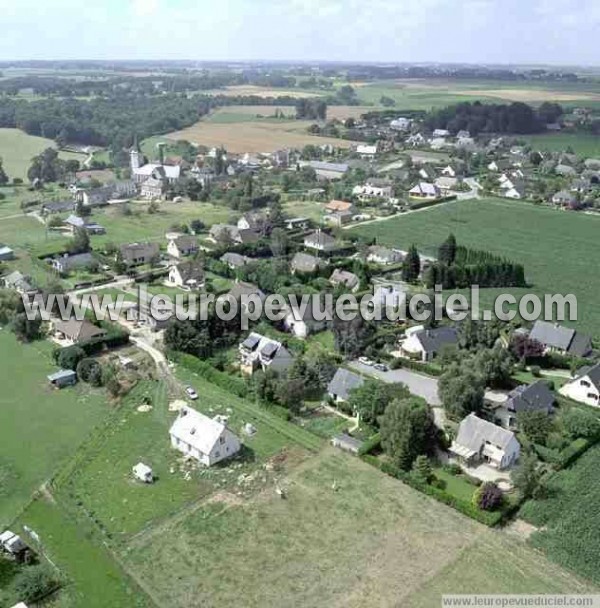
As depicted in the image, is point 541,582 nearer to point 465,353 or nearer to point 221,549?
point 221,549

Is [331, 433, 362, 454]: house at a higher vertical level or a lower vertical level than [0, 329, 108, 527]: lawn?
higher

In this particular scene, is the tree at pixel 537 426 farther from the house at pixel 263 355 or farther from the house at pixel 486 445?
the house at pixel 263 355

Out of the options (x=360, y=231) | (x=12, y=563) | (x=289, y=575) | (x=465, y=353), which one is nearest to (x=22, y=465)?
Answer: (x=12, y=563)

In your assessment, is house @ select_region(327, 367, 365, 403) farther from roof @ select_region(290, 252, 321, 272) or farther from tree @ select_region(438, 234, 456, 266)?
tree @ select_region(438, 234, 456, 266)

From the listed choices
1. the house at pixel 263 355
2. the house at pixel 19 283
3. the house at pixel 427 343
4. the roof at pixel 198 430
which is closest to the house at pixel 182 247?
the house at pixel 19 283

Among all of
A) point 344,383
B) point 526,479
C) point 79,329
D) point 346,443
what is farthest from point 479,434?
point 79,329

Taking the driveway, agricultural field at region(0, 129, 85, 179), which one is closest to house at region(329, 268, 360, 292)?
the driveway
